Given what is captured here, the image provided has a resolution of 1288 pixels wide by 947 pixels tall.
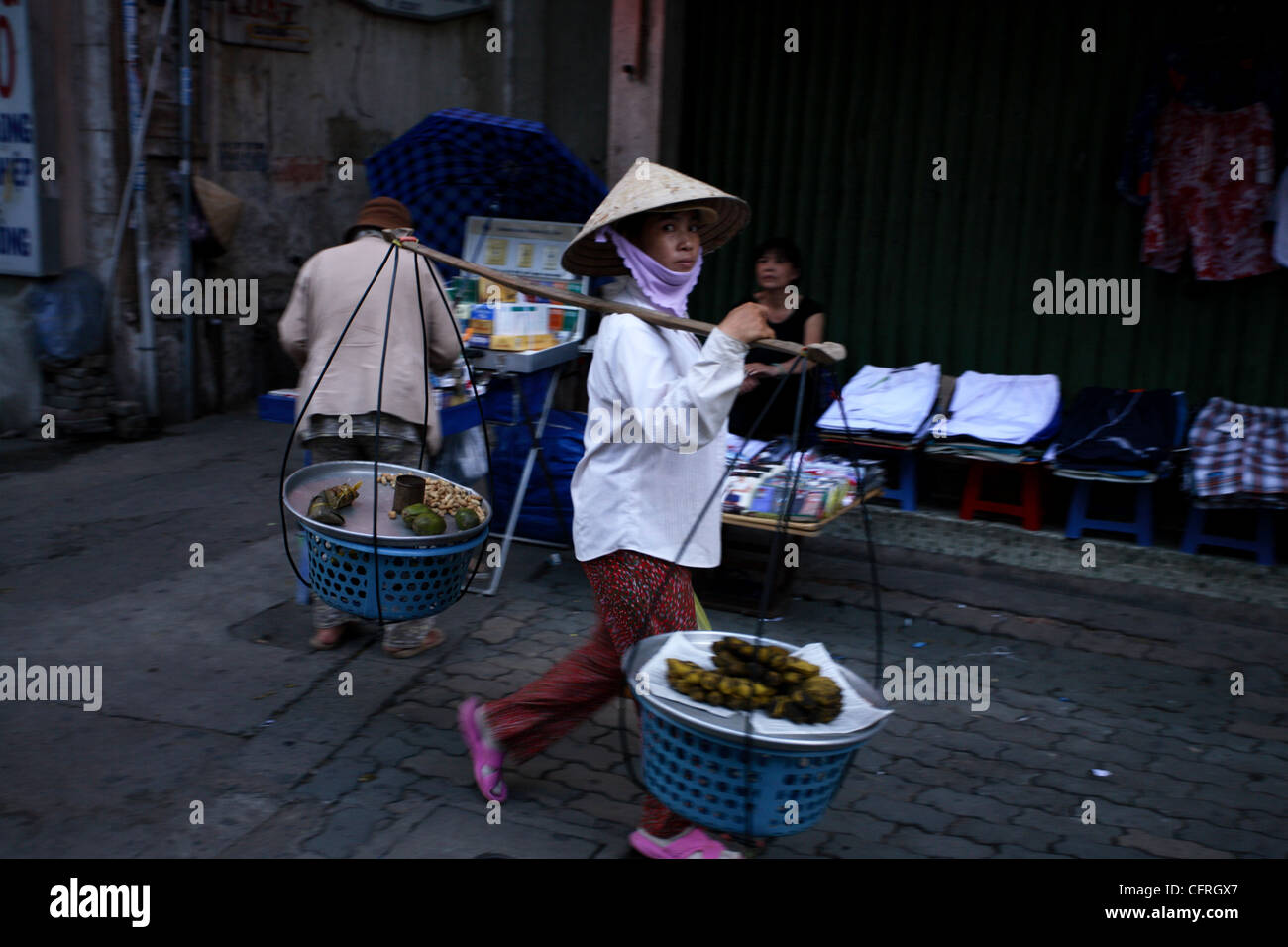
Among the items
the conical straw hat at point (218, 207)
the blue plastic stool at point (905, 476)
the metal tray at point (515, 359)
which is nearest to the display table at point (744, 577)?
the blue plastic stool at point (905, 476)

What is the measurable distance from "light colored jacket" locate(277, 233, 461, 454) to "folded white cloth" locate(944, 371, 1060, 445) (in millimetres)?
2787

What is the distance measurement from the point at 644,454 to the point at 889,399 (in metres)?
3.36

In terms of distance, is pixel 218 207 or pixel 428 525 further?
pixel 218 207

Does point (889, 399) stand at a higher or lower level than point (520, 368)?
lower

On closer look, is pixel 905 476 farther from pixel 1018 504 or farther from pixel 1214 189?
pixel 1214 189

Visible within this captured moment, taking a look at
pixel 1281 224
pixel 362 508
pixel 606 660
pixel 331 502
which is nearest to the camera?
pixel 606 660

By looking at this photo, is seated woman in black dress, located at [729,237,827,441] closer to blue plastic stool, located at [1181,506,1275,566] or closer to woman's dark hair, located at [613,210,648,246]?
blue plastic stool, located at [1181,506,1275,566]

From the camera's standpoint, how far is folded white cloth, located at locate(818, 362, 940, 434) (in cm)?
596

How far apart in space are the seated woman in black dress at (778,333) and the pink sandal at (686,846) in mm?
2637

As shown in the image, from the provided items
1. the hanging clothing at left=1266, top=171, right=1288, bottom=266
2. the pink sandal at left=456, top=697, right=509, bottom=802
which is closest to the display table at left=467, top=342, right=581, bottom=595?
Result: the pink sandal at left=456, top=697, right=509, bottom=802

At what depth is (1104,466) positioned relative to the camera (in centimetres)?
557

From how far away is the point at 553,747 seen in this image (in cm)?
397

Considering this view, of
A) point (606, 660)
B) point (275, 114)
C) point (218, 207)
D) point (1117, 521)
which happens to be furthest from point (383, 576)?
point (275, 114)

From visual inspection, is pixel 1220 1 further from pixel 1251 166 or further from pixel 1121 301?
pixel 1121 301
